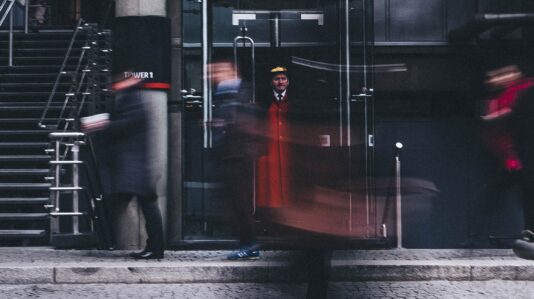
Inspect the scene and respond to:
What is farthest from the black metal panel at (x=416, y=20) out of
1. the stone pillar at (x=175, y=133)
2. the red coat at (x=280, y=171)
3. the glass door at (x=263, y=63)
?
the red coat at (x=280, y=171)

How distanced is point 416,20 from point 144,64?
13.0 feet

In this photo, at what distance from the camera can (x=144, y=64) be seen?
10.4m

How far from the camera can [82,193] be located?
11289 millimetres

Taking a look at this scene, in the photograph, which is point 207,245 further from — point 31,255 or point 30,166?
point 30,166

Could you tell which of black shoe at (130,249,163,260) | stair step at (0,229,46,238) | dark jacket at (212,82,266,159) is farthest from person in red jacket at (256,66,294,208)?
stair step at (0,229,46,238)

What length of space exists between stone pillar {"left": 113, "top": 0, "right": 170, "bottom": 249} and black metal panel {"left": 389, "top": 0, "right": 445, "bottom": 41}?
3.26 metres

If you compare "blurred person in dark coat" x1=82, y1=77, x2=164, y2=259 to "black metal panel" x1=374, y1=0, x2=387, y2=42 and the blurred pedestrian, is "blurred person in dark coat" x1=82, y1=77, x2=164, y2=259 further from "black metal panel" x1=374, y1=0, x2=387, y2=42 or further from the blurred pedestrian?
"black metal panel" x1=374, y1=0, x2=387, y2=42

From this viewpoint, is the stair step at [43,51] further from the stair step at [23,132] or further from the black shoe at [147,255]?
the black shoe at [147,255]

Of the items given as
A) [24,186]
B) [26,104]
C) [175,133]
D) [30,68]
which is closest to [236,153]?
[175,133]

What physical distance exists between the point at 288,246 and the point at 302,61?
502cm

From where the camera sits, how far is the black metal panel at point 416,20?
1234 cm

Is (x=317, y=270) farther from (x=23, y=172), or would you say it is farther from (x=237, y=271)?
(x=23, y=172)

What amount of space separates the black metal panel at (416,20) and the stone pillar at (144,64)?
10.7 feet

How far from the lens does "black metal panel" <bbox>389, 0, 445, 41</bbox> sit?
40.5 ft
